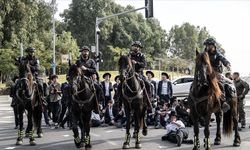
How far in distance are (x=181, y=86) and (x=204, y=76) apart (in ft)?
79.1

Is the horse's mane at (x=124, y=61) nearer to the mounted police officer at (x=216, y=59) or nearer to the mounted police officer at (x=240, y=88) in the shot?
the mounted police officer at (x=216, y=59)

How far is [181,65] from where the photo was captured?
91562 millimetres

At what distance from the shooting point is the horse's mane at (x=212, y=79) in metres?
11.1

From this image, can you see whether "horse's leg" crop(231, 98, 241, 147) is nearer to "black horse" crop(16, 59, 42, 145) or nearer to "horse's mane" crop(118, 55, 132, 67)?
"horse's mane" crop(118, 55, 132, 67)

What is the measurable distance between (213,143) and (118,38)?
203ft

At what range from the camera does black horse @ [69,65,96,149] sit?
1232 cm

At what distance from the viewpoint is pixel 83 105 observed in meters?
12.4

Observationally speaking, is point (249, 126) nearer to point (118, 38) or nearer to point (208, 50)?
point (208, 50)

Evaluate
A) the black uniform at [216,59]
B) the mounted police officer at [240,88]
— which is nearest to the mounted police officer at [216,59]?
the black uniform at [216,59]

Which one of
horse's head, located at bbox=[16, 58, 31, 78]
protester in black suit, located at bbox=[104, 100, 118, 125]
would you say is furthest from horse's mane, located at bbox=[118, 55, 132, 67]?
protester in black suit, located at bbox=[104, 100, 118, 125]

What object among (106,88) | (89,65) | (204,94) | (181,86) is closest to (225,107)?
(204,94)

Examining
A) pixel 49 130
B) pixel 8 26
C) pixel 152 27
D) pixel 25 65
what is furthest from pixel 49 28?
pixel 25 65

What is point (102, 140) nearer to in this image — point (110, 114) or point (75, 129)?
point (75, 129)

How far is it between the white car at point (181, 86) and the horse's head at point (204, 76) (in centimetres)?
2298
